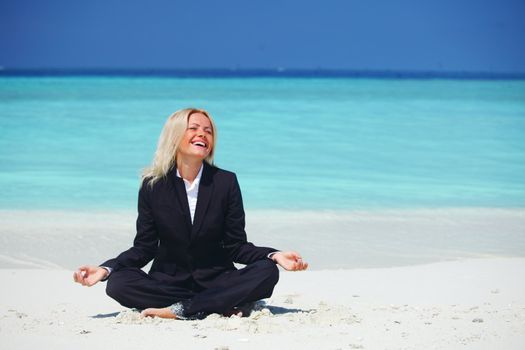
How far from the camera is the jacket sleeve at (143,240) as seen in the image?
4.34 m

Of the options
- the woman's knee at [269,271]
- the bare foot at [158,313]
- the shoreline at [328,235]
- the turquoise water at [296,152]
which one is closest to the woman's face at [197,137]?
the woman's knee at [269,271]

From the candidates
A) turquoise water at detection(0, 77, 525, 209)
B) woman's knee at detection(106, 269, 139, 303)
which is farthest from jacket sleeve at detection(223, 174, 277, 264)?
turquoise water at detection(0, 77, 525, 209)

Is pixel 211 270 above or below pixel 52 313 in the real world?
above

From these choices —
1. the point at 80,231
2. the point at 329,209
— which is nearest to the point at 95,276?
the point at 80,231

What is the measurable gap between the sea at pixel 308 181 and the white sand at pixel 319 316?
746 mm

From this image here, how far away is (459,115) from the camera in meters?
23.3

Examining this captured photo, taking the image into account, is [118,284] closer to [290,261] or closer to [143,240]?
[143,240]

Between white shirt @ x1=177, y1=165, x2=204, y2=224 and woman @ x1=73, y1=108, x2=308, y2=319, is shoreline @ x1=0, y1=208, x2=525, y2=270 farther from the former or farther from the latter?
white shirt @ x1=177, y1=165, x2=204, y2=224

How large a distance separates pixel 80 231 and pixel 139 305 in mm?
3074

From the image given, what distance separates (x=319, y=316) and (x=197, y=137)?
0.98 metres

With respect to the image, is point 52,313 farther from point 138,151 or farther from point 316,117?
point 316,117

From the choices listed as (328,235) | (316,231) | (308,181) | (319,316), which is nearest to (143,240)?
(319,316)

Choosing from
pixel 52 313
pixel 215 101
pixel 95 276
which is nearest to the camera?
pixel 95 276

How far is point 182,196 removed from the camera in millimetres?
4320
